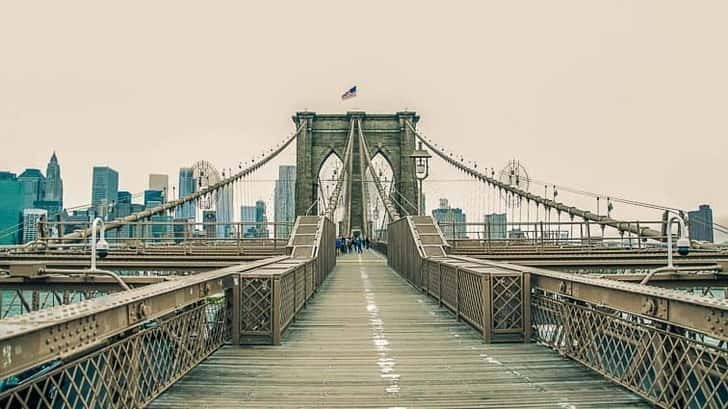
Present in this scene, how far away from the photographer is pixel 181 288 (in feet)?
20.8

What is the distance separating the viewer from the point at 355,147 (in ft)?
221

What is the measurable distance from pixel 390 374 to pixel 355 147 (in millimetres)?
61220

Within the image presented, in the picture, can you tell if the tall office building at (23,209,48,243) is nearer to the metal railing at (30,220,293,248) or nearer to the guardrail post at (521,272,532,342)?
the metal railing at (30,220,293,248)

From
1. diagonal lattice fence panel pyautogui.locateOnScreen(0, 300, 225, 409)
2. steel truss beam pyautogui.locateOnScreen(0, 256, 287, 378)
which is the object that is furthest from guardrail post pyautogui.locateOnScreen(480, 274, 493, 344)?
steel truss beam pyautogui.locateOnScreen(0, 256, 287, 378)

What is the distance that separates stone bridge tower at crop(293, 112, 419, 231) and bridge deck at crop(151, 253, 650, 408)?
181ft

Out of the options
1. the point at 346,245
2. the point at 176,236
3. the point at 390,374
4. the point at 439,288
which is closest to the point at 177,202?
the point at 176,236

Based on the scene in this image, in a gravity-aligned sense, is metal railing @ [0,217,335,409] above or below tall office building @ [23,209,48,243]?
below

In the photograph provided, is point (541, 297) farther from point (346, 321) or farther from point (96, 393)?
point (96, 393)

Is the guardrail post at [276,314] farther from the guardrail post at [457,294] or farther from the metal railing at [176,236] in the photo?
the metal railing at [176,236]

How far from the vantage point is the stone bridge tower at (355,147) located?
215ft

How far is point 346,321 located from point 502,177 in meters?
→ 30.4

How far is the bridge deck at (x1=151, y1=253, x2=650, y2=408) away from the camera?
5.80m

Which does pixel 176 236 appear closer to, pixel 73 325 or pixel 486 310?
pixel 486 310

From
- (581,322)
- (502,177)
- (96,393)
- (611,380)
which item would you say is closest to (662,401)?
(611,380)
